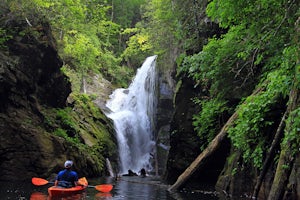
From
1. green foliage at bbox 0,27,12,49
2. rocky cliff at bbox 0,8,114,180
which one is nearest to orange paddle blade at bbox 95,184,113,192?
rocky cliff at bbox 0,8,114,180

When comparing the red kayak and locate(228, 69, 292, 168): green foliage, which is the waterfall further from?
locate(228, 69, 292, 168): green foliage

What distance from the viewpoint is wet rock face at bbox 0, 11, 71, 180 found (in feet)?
47.1

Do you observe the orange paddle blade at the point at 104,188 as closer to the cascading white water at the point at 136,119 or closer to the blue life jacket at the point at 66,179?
the blue life jacket at the point at 66,179

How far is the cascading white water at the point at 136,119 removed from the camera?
24.5 meters

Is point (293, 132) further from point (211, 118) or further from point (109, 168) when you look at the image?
point (109, 168)

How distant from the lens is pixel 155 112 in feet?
91.8

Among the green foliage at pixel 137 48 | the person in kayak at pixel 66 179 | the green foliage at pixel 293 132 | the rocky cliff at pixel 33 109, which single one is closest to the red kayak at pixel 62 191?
the person in kayak at pixel 66 179

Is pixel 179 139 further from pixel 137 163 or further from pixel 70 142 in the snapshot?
pixel 137 163

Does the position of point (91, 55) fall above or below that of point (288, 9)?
above

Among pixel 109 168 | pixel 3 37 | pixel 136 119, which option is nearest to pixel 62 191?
pixel 3 37

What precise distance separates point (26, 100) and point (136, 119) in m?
12.4

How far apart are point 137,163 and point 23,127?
37.3 feet

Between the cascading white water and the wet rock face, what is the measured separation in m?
7.80

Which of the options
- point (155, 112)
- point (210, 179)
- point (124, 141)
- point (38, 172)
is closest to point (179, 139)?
point (210, 179)
